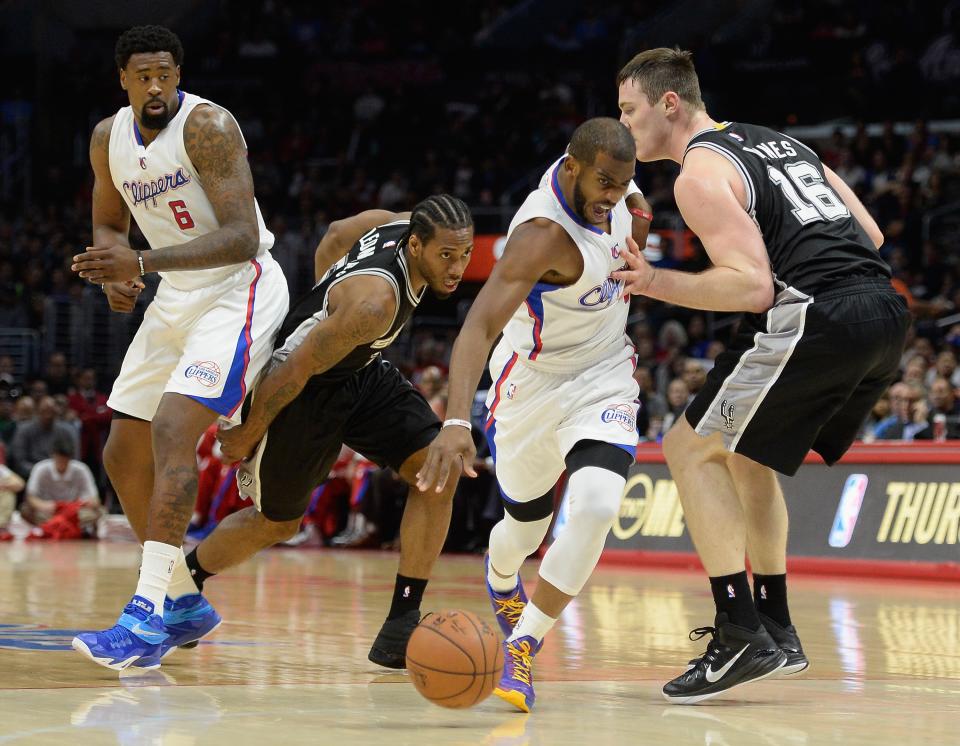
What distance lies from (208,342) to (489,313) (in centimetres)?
129

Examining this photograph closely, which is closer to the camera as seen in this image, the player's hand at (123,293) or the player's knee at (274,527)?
the player's hand at (123,293)

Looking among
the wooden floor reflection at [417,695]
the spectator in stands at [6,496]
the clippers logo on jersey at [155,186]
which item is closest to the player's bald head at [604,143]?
the clippers logo on jersey at [155,186]

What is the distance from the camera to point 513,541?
562 cm

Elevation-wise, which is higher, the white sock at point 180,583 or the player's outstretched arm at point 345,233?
the player's outstretched arm at point 345,233

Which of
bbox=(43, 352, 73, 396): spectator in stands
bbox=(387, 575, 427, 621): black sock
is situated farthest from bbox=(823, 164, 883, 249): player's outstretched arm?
bbox=(43, 352, 73, 396): spectator in stands

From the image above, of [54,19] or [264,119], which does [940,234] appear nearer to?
[264,119]

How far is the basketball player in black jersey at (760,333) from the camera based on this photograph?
15.4ft

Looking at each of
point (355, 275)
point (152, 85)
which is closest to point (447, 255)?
point (355, 275)

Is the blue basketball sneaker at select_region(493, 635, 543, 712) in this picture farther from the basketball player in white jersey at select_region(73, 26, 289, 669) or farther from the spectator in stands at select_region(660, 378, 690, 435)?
the spectator in stands at select_region(660, 378, 690, 435)

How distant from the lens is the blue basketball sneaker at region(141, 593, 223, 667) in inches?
217

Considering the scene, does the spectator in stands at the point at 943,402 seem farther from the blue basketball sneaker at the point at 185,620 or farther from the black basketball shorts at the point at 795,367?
the blue basketball sneaker at the point at 185,620

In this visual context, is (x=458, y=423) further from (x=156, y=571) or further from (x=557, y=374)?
(x=156, y=571)

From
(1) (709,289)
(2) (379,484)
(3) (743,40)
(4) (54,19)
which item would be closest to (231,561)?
(1) (709,289)

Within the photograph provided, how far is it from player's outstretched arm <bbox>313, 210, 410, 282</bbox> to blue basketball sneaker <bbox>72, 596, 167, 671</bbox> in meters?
1.60
